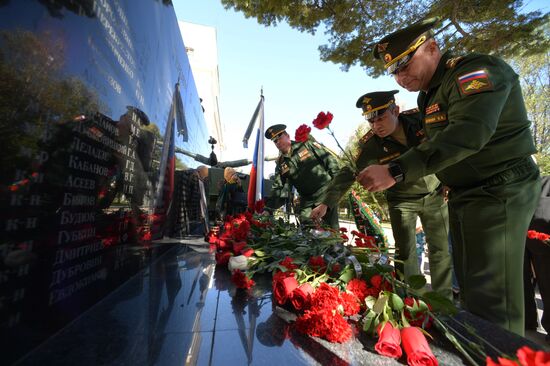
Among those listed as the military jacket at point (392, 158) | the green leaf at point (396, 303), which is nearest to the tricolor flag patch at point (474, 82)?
the green leaf at point (396, 303)

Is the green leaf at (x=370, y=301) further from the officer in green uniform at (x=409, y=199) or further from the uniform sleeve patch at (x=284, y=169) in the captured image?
the uniform sleeve patch at (x=284, y=169)

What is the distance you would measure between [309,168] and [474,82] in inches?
113

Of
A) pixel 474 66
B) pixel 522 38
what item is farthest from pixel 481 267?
pixel 522 38

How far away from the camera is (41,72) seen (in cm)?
109

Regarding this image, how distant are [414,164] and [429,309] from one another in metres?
0.56

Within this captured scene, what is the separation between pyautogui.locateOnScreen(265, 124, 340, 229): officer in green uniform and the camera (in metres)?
4.07

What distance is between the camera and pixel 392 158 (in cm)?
272

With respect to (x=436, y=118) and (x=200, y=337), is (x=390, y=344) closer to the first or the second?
(x=200, y=337)

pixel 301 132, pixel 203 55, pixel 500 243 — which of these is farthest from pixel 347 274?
pixel 203 55

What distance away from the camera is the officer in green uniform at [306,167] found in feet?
13.4

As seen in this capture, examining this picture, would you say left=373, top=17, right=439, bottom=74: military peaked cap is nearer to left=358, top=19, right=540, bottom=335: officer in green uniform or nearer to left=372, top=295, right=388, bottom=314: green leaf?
left=358, top=19, right=540, bottom=335: officer in green uniform

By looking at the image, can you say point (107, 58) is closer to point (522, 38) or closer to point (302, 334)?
point (302, 334)

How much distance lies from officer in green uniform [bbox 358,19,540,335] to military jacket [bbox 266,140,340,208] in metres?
2.54

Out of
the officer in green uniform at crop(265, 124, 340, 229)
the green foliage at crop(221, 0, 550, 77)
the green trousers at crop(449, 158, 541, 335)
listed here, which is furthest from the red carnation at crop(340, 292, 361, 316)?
the green foliage at crop(221, 0, 550, 77)
